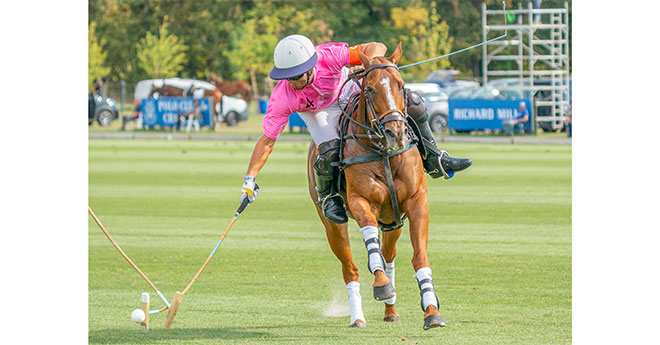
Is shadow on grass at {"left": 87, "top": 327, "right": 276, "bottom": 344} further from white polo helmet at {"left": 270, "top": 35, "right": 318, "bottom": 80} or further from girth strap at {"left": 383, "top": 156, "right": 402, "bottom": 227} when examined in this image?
white polo helmet at {"left": 270, "top": 35, "right": 318, "bottom": 80}

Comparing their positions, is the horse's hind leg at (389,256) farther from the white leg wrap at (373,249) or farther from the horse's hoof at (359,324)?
the white leg wrap at (373,249)

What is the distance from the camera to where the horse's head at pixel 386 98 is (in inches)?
310

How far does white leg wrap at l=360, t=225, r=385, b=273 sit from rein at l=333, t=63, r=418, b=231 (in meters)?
0.37

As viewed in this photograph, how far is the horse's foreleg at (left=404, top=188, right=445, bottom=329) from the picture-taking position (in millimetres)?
7875

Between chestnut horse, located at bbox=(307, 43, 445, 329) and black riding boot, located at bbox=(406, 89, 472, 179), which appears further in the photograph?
black riding boot, located at bbox=(406, 89, 472, 179)

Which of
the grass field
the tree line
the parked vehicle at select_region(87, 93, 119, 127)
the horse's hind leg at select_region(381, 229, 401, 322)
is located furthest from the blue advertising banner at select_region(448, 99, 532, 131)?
the horse's hind leg at select_region(381, 229, 401, 322)

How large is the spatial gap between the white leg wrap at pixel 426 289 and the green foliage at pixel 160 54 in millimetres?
57532

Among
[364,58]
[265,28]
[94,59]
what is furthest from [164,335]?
[94,59]

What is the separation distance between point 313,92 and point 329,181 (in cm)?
76

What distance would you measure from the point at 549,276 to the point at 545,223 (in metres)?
4.40

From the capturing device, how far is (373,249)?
8.16 metres

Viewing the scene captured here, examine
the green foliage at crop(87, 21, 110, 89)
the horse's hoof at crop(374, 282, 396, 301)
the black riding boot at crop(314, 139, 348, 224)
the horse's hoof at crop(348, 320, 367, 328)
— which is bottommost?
the horse's hoof at crop(348, 320, 367, 328)

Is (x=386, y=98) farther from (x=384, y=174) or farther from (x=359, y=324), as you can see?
(x=359, y=324)
